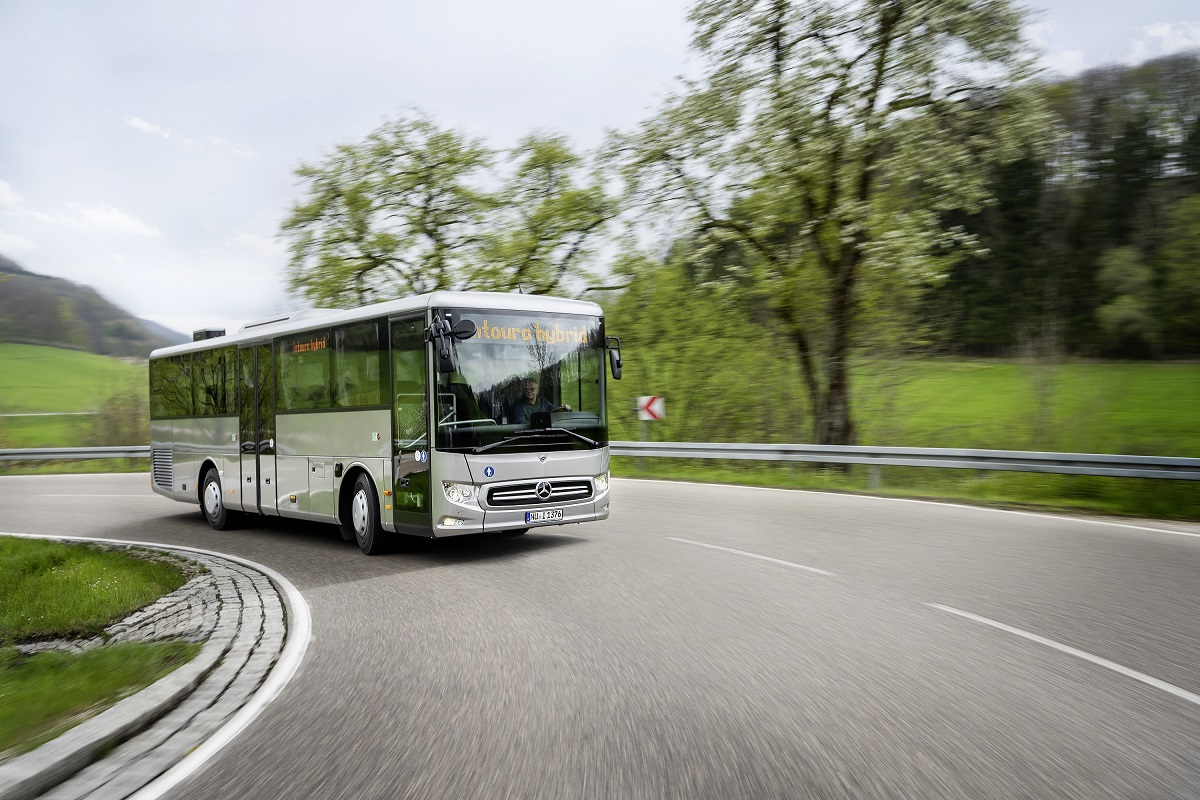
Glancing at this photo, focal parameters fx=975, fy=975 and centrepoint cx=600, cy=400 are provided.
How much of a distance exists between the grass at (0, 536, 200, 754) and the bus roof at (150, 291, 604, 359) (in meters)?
3.51

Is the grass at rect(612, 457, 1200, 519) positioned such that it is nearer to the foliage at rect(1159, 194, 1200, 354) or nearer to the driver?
the driver

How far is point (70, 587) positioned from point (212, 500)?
5672 millimetres

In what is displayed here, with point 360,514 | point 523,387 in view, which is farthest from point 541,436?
point 360,514

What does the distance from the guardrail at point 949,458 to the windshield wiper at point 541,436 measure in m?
7.43

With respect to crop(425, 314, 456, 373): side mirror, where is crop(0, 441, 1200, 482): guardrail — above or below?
below

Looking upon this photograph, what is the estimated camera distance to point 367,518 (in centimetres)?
1160

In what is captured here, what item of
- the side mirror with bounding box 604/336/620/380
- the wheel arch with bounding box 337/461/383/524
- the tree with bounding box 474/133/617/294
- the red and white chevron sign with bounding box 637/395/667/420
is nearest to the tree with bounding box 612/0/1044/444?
the red and white chevron sign with bounding box 637/395/667/420

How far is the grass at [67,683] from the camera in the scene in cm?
491

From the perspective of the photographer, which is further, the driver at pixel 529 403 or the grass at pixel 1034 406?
the grass at pixel 1034 406

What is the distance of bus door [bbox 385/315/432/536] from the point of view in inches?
415

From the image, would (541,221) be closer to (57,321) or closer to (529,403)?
(529,403)

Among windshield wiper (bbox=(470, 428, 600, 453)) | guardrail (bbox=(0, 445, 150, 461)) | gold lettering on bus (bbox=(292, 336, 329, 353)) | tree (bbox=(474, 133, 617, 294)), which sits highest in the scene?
tree (bbox=(474, 133, 617, 294))

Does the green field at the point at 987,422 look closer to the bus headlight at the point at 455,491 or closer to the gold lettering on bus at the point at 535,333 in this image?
the gold lettering on bus at the point at 535,333

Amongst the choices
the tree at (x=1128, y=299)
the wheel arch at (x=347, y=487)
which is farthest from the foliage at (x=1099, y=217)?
the wheel arch at (x=347, y=487)
